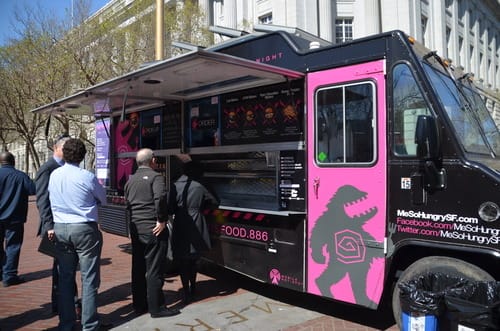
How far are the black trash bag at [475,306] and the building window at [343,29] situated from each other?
31485 mm

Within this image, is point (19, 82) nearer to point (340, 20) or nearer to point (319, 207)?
point (319, 207)

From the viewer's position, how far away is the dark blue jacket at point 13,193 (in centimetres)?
607

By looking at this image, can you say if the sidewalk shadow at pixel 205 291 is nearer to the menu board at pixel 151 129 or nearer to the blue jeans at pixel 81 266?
the blue jeans at pixel 81 266

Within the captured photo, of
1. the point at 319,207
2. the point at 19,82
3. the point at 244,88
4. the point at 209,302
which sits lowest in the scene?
the point at 209,302

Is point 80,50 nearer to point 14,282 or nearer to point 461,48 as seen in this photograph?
point 14,282

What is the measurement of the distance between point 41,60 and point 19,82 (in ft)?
8.44

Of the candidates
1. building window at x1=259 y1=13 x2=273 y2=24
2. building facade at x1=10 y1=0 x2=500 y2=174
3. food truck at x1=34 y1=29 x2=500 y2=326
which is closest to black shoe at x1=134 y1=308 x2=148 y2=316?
food truck at x1=34 y1=29 x2=500 y2=326

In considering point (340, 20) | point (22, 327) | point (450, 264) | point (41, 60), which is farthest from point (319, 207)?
point (340, 20)

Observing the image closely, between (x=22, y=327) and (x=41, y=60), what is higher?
(x=41, y=60)

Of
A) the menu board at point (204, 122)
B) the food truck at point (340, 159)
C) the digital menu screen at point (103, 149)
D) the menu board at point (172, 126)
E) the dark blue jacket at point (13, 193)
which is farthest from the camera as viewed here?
the digital menu screen at point (103, 149)

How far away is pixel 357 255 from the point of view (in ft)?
13.6

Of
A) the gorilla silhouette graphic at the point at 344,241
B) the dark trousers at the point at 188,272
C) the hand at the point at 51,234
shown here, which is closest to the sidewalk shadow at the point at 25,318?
the hand at the point at 51,234

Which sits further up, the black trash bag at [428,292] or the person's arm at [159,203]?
the person's arm at [159,203]

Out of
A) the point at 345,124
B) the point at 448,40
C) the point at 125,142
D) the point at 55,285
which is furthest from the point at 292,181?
the point at 448,40
